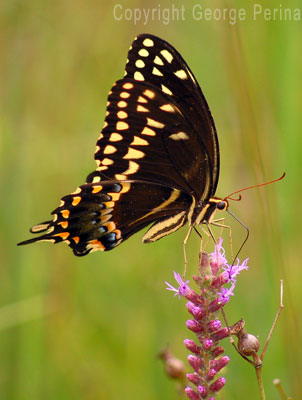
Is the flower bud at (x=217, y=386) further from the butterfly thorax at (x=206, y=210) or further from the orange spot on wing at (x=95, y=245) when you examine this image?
the orange spot on wing at (x=95, y=245)

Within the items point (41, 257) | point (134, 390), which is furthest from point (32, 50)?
point (134, 390)

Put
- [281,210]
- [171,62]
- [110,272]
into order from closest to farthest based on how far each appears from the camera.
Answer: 1. [171,62]
2. [281,210]
3. [110,272]

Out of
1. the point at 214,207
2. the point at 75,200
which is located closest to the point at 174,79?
the point at 214,207

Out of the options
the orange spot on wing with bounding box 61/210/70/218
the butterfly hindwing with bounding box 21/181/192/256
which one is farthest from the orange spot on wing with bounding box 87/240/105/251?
the orange spot on wing with bounding box 61/210/70/218

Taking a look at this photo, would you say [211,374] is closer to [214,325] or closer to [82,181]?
[214,325]

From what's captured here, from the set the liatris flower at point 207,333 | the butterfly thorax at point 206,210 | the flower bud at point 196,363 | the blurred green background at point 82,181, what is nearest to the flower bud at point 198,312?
the liatris flower at point 207,333

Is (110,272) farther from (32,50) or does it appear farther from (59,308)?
(32,50)

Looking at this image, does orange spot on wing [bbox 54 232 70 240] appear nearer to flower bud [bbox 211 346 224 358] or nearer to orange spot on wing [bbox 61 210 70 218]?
orange spot on wing [bbox 61 210 70 218]
